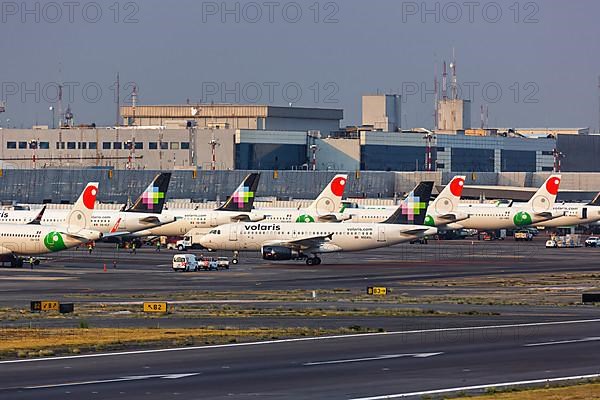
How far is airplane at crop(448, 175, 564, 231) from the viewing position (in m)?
162

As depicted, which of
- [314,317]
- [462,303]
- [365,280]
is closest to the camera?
[314,317]

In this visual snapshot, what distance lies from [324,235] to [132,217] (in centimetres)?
2981

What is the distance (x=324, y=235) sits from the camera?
114m

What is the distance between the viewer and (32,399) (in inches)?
1371

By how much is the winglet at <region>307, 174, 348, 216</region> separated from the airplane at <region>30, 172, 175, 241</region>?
16.8 meters

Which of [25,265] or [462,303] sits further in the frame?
[25,265]

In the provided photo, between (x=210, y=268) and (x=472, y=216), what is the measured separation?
64250 millimetres

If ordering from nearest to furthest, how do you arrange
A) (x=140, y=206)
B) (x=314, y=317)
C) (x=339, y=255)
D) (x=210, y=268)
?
(x=314, y=317)
(x=210, y=268)
(x=339, y=255)
(x=140, y=206)

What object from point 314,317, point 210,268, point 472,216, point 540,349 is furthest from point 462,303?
point 472,216

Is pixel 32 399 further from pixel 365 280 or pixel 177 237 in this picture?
pixel 177 237

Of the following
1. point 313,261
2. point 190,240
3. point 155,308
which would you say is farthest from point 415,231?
point 155,308

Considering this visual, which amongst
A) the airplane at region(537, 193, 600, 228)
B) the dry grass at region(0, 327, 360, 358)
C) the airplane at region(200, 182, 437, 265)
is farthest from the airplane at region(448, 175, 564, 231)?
the dry grass at region(0, 327, 360, 358)

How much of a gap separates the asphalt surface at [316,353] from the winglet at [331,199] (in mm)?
50193

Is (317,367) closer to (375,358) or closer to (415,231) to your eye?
(375,358)
